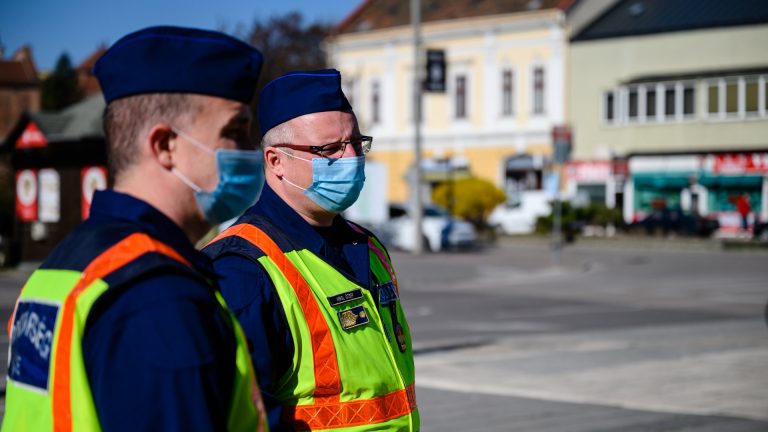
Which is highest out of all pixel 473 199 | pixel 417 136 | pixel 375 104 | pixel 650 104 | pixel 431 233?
pixel 375 104

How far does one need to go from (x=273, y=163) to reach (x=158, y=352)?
5.23 feet

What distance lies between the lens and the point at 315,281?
3.16 meters

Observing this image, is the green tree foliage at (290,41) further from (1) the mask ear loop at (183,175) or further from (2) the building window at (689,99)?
(1) the mask ear loop at (183,175)

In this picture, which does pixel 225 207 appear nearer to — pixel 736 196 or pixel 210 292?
pixel 210 292

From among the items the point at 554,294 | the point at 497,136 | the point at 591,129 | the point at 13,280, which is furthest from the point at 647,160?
the point at 13,280

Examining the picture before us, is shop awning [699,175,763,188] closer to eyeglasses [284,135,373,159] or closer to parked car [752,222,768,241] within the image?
parked car [752,222,768,241]

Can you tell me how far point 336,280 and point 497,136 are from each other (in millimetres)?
57345

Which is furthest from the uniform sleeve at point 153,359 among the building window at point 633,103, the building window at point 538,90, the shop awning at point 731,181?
the building window at point 538,90

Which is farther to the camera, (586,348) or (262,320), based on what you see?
(586,348)

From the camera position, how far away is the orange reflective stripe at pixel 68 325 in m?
2.06

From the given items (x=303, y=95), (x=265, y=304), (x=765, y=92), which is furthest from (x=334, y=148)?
(x=765, y=92)

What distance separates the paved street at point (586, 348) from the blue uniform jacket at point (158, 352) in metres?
6.25

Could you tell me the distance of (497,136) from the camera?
197 feet

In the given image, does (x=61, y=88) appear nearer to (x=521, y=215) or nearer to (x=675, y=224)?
(x=521, y=215)
